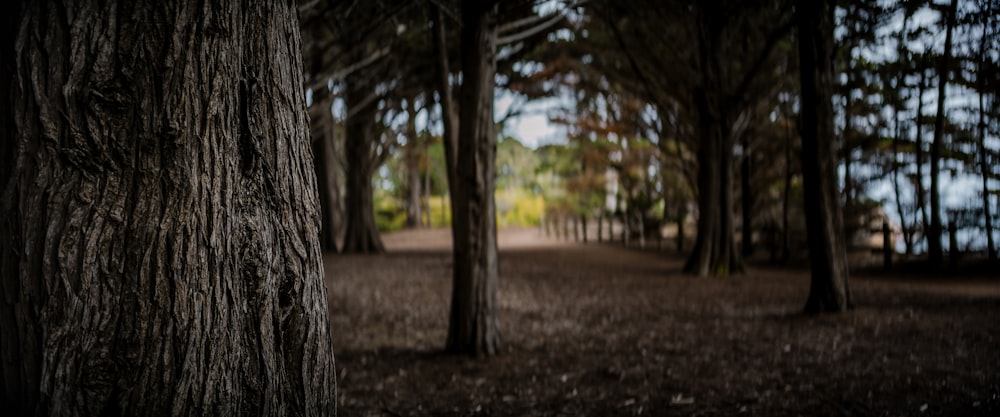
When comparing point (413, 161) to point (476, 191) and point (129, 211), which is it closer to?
point (476, 191)

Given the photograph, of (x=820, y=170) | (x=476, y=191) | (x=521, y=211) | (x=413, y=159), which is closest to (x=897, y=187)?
(x=820, y=170)

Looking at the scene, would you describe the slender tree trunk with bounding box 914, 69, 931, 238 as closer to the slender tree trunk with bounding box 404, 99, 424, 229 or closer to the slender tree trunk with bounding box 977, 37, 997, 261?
the slender tree trunk with bounding box 977, 37, 997, 261

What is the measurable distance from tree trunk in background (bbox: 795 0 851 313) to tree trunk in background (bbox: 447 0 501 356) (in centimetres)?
404

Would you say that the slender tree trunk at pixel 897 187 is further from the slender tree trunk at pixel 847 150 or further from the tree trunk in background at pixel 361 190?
the tree trunk in background at pixel 361 190

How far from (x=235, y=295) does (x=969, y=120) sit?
44.2 ft

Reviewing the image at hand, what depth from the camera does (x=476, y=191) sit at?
573 centimetres

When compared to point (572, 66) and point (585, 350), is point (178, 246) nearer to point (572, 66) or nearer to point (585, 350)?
point (585, 350)

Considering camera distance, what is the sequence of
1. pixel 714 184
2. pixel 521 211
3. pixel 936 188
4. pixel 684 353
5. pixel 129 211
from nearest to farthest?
1. pixel 129 211
2. pixel 684 353
3. pixel 936 188
4. pixel 714 184
5. pixel 521 211

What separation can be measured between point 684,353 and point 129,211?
4.93m

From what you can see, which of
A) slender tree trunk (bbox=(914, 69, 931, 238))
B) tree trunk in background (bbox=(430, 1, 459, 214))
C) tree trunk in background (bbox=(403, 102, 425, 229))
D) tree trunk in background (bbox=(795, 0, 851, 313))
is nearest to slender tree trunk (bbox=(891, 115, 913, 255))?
slender tree trunk (bbox=(914, 69, 931, 238))

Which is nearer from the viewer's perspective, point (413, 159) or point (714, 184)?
point (714, 184)

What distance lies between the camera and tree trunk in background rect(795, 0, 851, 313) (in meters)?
7.34

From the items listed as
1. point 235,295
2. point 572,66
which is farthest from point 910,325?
point 572,66

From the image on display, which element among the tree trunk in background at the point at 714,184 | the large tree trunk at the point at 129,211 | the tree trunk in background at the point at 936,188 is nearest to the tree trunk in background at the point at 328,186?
the tree trunk in background at the point at 714,184
